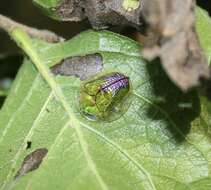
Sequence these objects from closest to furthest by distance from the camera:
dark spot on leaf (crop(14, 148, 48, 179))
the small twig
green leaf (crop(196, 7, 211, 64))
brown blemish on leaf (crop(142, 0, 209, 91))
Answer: brown blemish on leaf (crop(142, 0, 209, 91))
green leaf (crop(196, 7, 211, 64))
dark spot on leaf (crop(14, 148, 48, 179))
the small twig

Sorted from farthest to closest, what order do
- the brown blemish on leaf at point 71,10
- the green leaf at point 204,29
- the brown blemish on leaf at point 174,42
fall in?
1. the brown blemish on leaf at point 71,10
2. the green leaf at point 204,29
3. the brown blemish on leaf at point 174,42

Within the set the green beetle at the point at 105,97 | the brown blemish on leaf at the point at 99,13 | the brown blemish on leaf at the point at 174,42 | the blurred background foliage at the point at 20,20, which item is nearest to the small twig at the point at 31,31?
the brown blemish on leaf at the point at 99,13

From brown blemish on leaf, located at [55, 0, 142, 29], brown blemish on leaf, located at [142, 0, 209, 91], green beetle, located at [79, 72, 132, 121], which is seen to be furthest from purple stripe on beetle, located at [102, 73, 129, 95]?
brown blemish on leaf, located at [142, 0, 209, 91]

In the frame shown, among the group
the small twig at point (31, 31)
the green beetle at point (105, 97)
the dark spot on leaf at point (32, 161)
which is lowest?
the dark spot on leaf at point (32, 161)

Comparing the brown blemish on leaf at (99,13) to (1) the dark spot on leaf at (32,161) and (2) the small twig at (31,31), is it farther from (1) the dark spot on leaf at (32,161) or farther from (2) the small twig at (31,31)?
(1) the dark spot on leaf at (32,161)

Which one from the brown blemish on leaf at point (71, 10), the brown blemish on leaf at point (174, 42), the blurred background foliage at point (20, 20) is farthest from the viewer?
the blurred background foliage at point (20, 20)

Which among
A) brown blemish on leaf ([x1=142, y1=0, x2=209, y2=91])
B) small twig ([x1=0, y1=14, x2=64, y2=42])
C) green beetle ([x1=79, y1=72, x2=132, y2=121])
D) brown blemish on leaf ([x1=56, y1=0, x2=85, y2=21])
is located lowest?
green beetle ([x1=79, y1=72, x2=132, y2=121])

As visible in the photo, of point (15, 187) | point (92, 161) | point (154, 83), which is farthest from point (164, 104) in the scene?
point (15, 187)

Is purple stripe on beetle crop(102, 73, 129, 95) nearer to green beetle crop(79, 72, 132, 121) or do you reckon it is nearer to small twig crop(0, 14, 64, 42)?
green beetle crop(79, 72, 132, 121)
